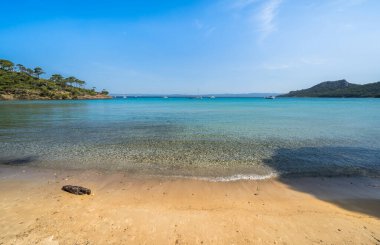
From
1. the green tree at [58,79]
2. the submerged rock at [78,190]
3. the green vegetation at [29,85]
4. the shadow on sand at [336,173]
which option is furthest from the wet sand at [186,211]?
the green tree at [58,79]

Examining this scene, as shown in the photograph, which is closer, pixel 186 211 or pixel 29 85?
pixel 186 211

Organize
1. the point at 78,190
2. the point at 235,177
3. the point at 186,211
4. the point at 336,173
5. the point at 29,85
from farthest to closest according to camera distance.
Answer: the point at 29,85
the point at 336,173
the point at 235,177
the point at 78,190
the point at 186,211

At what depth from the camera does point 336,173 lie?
937cm

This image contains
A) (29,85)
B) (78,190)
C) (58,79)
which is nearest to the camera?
(78,190)

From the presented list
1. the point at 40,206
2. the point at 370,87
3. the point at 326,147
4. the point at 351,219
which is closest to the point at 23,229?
the point at 40,206

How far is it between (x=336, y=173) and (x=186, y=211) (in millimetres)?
7429

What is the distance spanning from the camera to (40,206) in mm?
6125

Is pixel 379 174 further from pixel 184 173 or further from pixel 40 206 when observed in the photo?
pixel 40 206

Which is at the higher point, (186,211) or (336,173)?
(186,211)

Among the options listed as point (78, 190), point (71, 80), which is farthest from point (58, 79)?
point (78, 190)

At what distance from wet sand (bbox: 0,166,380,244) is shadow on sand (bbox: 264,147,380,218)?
65 millimetres

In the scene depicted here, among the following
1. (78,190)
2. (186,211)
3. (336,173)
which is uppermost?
(78,190)

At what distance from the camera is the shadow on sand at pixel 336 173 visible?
6.95 m

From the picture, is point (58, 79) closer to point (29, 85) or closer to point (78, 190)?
point (29, 85)
